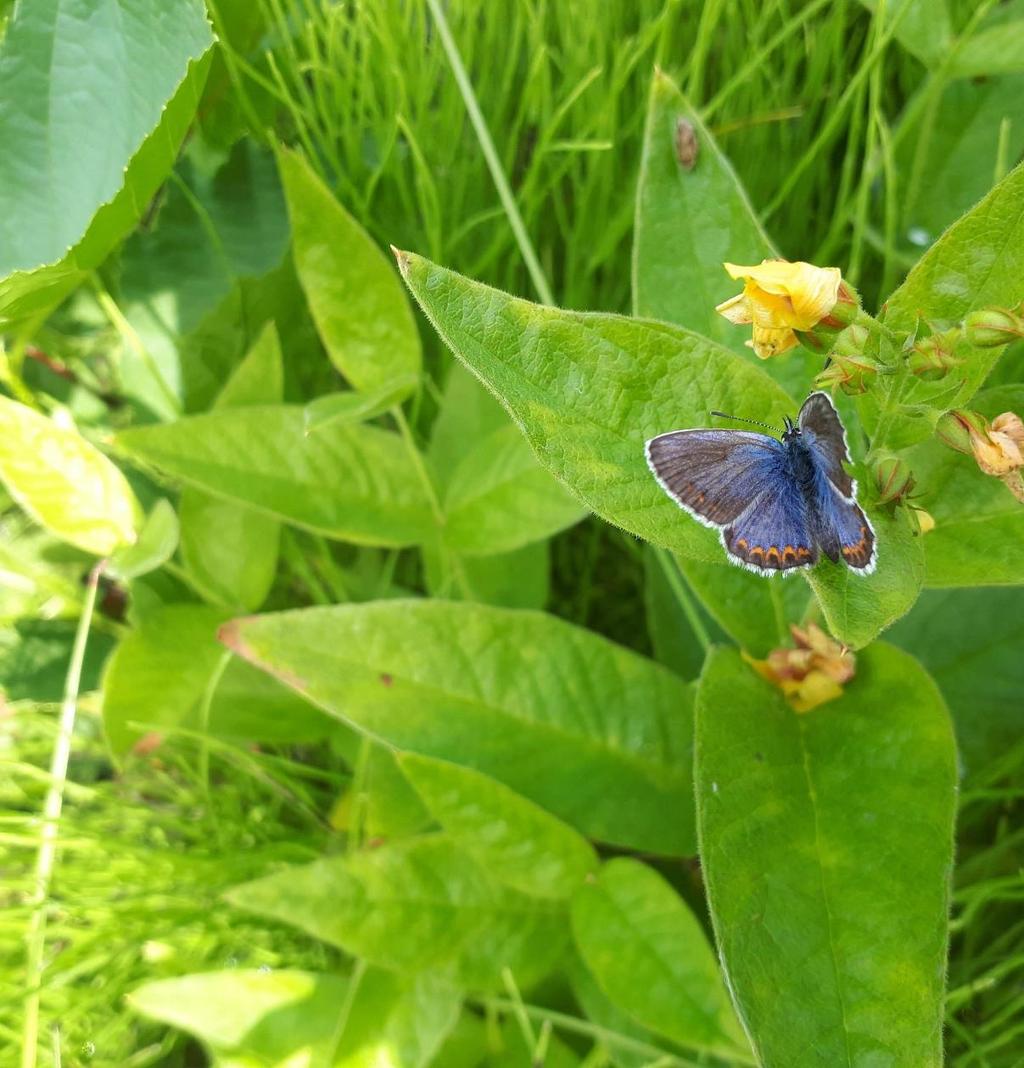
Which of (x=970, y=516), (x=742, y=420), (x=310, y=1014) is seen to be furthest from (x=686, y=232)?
(x=310, y=1014)

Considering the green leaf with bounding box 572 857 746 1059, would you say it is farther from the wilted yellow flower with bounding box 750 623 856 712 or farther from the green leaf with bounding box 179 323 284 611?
the green leaf with bounding box 179 323 284 611

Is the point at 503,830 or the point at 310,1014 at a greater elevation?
the point at 503,830

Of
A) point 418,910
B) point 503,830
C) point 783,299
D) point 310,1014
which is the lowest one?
point 310,1014

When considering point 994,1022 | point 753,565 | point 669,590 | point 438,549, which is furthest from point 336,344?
point 994,1022

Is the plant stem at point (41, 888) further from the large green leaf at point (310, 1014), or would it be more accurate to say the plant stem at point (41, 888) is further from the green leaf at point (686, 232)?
the green leaf at point (686, 232)

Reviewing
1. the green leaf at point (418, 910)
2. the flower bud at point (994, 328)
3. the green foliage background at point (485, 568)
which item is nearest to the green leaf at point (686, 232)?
the green foliage background at point (485, 568)

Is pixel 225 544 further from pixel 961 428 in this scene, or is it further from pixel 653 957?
pixel 961 428

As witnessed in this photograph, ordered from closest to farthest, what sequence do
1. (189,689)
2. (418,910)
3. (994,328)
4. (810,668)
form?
(994,328) < (810,668) < (418,910) < (189,689)
